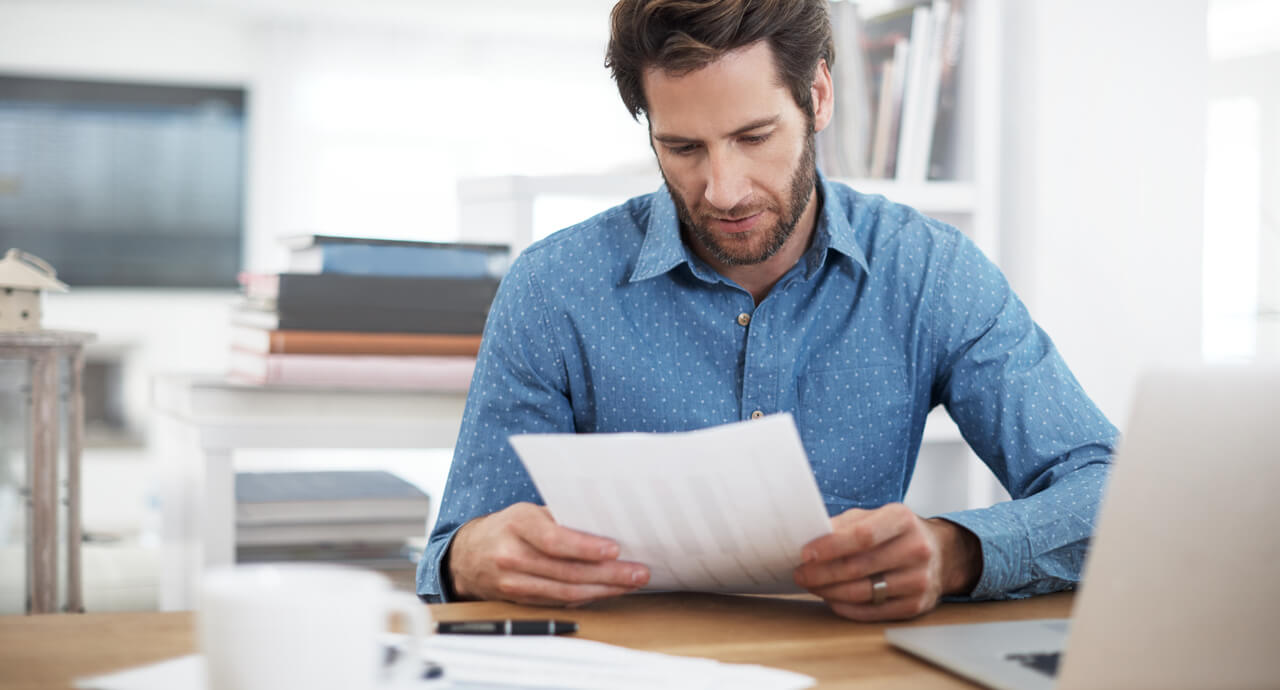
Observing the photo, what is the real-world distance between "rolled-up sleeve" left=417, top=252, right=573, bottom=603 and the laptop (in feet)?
2.06

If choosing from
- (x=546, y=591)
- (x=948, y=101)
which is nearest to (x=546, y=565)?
(x=546, y=591)

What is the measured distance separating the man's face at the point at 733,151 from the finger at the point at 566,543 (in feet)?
1.54

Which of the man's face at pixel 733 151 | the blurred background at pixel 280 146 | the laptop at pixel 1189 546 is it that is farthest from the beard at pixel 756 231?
the blurred background at pixel 280 146

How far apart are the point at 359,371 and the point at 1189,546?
4.21 ft

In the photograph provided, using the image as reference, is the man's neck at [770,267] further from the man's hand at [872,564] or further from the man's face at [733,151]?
the man's hand at [872,564]

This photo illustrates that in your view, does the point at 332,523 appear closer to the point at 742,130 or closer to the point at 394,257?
the point at 394,257

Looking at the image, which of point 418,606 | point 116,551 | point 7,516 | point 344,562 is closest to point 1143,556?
point 418,606

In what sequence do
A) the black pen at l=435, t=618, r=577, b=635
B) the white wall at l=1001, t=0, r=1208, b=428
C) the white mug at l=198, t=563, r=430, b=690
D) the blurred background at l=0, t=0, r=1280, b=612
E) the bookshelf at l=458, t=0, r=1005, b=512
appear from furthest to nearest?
the blurred background at l=0, t=0, r=1280, b=612 < the white wall at l=1001, t=0, r=1208, b=428 < the bookshelf at l=458, t=0, r=1005, b=512 < the black pen at l=435, t=618, r=577, b=635 < the white mug at l=198, t=563, r=430, b=690

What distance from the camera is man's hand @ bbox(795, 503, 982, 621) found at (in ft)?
2.76

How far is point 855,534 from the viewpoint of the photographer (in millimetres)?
840

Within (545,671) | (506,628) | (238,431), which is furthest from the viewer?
(238,431)

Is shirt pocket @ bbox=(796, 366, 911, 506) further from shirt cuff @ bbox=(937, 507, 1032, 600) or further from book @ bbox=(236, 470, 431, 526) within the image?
book @ bbox=(236, 470, 431, 526)

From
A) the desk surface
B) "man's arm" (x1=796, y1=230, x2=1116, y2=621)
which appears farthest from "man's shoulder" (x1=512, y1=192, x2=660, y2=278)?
the desk surface

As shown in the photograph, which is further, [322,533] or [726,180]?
[322,533]
